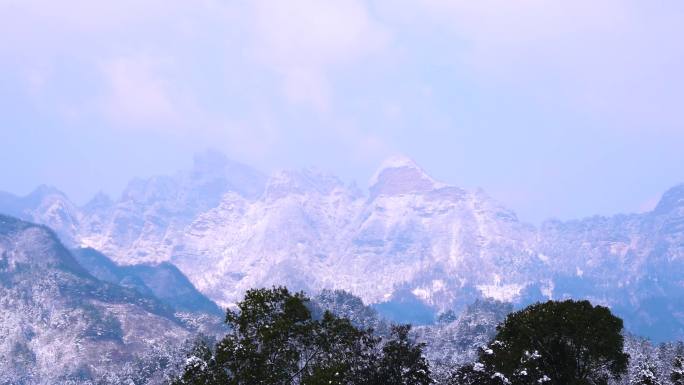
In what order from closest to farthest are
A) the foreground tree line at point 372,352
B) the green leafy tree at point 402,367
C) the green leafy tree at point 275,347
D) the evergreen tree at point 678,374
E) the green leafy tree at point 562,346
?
the green leafy tree at point 275,347 → the foreground tree line at point 372,352 → the evergreen tree at point 678,374 → the green leafy tree at point 562,346 → the green leafy tree at point 402,367

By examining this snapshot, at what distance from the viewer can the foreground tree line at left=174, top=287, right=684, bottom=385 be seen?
77438mm

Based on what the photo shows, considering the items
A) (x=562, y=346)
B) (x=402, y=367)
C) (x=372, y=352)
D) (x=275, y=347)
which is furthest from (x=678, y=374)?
(x=275, y=347)

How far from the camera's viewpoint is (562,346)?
303 feet

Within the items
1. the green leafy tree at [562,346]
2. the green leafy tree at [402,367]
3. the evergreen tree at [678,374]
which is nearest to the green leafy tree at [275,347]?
the green leafy tree at [402,367]

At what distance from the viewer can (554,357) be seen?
92688 millimetres

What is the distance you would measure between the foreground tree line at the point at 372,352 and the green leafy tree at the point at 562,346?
129 millimetres

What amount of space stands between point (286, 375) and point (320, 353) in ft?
28.7

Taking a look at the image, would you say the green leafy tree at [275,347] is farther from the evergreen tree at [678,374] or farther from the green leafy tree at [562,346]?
the evergreen tree at [678,374]

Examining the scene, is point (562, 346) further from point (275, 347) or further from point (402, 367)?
point (275, 347)

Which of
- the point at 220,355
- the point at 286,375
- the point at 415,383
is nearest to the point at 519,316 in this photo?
the point at 415,383

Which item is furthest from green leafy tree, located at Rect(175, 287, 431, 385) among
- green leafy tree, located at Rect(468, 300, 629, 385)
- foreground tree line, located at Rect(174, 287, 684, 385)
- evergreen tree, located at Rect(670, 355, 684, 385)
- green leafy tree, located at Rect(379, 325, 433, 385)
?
evergreen tree, located at Rect(670, 355, 684, 385)

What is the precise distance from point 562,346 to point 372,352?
2607 cm

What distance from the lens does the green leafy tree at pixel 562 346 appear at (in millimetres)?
90688

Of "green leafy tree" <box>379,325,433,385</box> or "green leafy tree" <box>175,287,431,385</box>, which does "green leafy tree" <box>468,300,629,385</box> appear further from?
"green leafy tree" <box>175,287,431,385</box>
